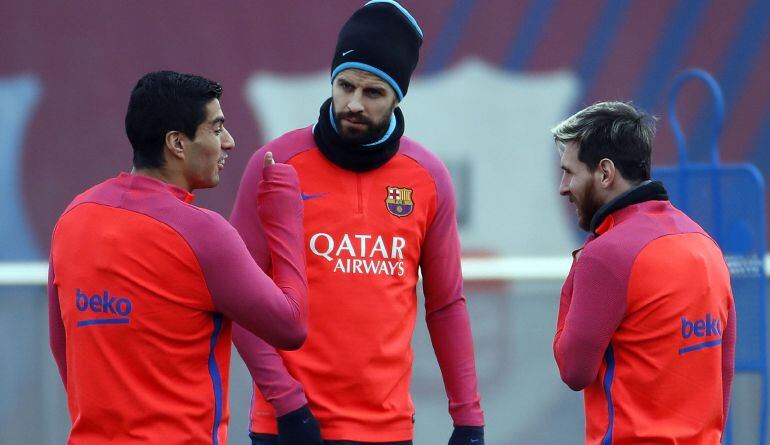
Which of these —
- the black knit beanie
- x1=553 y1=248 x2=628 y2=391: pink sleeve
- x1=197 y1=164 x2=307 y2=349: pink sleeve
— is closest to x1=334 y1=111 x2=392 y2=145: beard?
the black knit beanie

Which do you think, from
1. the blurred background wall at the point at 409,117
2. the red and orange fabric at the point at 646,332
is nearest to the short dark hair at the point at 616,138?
the red and orange fabric at the point at 646,332

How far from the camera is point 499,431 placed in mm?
4113

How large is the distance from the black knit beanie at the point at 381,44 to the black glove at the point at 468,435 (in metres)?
0.82

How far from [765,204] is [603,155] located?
2.04 metres

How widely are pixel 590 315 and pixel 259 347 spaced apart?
77cm

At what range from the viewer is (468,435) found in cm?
271

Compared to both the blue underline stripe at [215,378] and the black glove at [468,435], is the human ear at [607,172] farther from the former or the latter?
the blue underline stripe at [215,378]

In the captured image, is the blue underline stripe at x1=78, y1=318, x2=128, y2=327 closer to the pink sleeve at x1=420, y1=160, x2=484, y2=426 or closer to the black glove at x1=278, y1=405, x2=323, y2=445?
the black glove at x1=278, y1=405, x2=323, y2=445

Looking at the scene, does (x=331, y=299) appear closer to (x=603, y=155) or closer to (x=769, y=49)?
(x=603, y=155)

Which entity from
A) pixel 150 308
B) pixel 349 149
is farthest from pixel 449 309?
pixel 150 308

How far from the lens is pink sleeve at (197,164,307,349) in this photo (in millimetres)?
2078

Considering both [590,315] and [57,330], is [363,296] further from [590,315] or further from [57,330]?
[57,330]

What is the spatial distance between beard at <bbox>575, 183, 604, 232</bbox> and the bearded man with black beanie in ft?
1.39

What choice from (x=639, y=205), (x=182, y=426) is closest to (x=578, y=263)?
(x=639, y=205)
